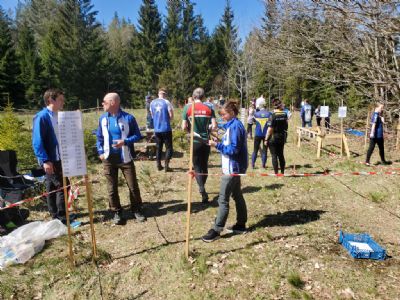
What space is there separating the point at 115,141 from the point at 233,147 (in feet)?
5.90

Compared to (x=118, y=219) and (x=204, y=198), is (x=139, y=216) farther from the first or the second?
(x=204, y=198)

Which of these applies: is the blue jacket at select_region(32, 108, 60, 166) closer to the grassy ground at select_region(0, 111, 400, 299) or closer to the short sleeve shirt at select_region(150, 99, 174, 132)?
the grassy ground at select_region(0, 111, 400, 299)

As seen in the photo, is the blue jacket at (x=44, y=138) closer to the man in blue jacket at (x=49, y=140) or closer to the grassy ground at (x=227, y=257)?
the man in blue jacket at (x=49, y=140)

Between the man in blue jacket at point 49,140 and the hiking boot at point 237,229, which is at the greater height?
the man in blue jacket at point 49,140

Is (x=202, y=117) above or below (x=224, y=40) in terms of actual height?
below

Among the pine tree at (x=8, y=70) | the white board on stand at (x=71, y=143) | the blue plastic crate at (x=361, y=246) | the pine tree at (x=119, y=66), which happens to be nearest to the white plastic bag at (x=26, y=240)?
the white board on stand at (x=71, y=143)

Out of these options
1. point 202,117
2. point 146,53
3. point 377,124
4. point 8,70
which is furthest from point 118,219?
point 146,53

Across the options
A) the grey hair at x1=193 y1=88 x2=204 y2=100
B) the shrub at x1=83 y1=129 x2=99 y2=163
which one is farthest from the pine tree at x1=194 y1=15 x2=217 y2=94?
the grey hair at x1=193 y1=88 x2=204 y2=100

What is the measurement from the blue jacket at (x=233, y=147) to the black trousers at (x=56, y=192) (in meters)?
2.48

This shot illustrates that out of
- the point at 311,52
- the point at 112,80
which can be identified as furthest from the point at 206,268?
the point at 112,80

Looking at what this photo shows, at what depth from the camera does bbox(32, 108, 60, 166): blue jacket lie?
4.54 m

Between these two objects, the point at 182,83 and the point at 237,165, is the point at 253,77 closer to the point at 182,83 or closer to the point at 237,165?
the point at 182,83

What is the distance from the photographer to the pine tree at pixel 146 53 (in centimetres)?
4109

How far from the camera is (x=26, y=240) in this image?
429cm
